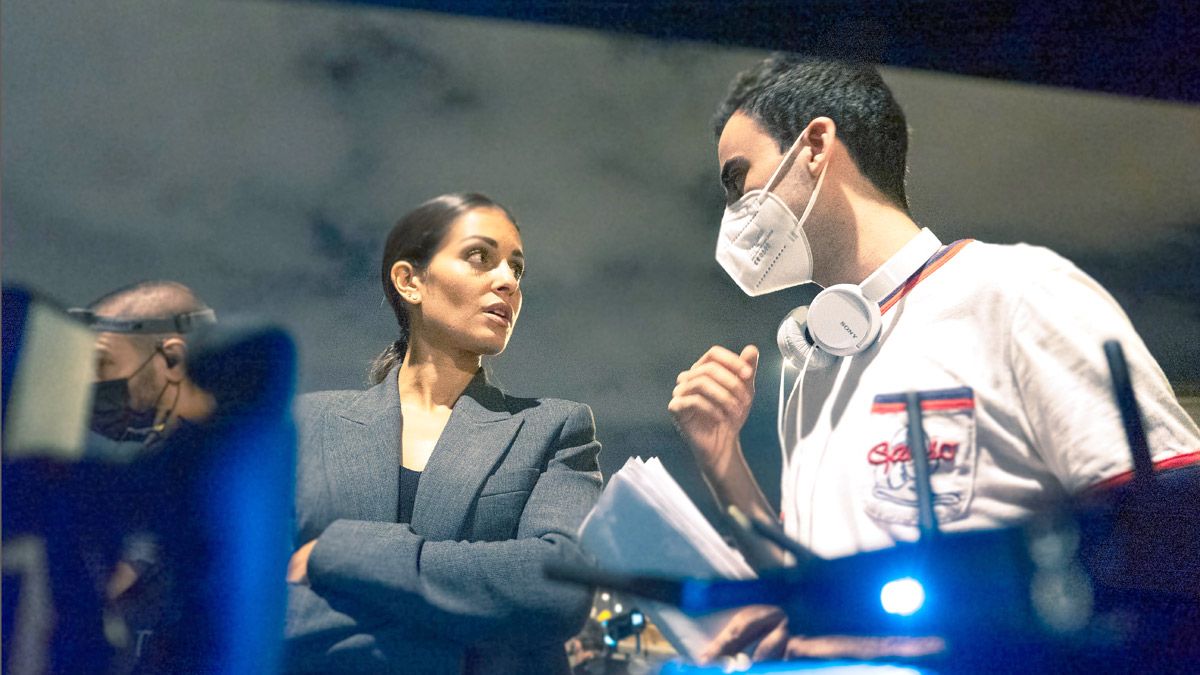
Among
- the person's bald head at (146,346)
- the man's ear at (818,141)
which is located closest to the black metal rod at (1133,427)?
the man's ear at (818,141)

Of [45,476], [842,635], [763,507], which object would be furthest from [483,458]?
[45,476]

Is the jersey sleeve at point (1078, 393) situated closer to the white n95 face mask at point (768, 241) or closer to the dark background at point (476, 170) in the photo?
the dark background at point (476, 170)

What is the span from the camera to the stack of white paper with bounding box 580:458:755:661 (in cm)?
168

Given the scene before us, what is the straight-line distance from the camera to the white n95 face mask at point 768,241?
6.36 feet

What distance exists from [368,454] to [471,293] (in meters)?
0.41

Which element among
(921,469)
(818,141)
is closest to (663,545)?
(921,469)

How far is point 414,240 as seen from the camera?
2018 millimetres

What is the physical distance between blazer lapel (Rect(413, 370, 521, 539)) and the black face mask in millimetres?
653

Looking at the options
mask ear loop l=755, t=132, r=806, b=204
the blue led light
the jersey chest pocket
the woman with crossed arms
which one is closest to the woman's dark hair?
the woman with crossed arms

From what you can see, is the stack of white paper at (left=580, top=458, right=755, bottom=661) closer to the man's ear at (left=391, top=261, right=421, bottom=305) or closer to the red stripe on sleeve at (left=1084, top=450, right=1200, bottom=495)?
the man's ear at (left=391, top=261, right=421, bottom=305)

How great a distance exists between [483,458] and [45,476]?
39.1 inches

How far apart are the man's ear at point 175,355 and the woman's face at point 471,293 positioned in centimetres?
53

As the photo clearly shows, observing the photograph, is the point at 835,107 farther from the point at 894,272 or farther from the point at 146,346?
the point at 146,346

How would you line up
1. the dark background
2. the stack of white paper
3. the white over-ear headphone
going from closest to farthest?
the stack of white paper → the white over-ear headphone → the dark background
